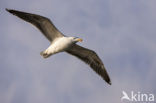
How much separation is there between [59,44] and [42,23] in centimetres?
163

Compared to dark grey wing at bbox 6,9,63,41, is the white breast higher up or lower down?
lower down

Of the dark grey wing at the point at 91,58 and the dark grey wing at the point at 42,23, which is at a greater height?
the dark grey wing at the point at 42,23

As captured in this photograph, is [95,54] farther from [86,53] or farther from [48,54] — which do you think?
[48,54]

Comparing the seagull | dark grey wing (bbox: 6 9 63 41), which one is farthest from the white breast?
dark grey wing (bbox: 6 9 63 41)

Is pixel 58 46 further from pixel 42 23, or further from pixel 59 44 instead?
pixel 42 23

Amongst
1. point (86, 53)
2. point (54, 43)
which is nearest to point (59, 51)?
point (54, 43)

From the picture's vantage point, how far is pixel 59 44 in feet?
81.5

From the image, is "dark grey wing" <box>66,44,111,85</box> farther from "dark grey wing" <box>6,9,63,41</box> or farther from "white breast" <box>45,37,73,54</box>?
"dark grey wing" <box>6,9,63,41</box>

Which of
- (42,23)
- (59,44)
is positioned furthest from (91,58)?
(42,23)

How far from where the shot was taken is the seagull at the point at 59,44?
979 inches

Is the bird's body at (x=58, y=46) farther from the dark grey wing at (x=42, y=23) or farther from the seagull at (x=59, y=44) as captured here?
the dark grey wing at (x=42, y=23)

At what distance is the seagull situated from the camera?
24.9m

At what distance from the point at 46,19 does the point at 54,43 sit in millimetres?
1459

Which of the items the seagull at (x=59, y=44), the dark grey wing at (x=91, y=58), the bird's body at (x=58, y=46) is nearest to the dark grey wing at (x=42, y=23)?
the seagull at (x=59, y=44)
